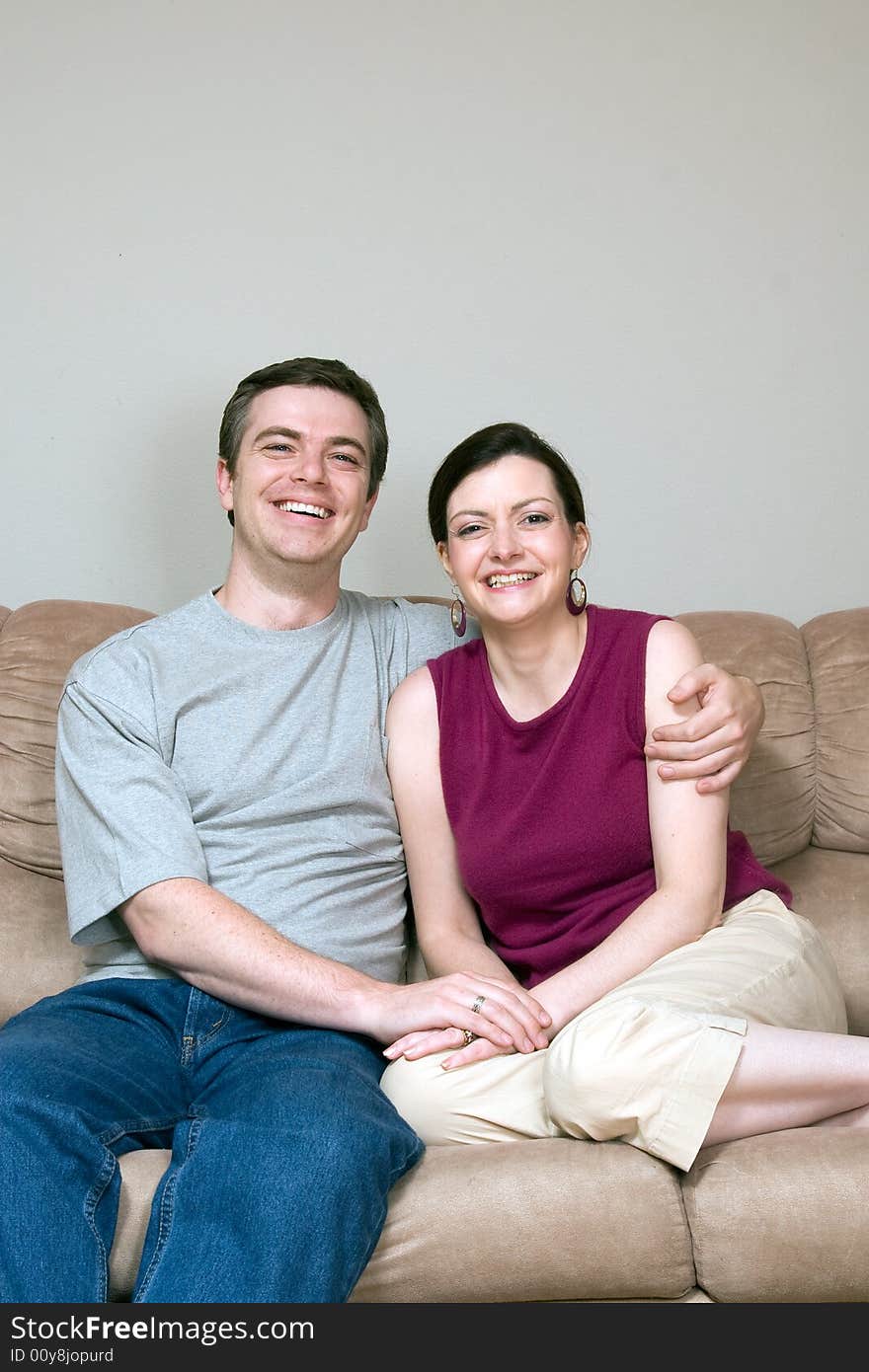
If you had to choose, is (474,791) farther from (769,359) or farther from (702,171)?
(702,171)

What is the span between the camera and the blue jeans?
1.31 meters

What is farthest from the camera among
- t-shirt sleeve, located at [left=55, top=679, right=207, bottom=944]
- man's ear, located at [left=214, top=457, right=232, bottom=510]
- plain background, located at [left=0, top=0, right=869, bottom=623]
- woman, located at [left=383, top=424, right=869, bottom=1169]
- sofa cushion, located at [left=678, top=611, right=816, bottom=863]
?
plain background, located at [left=0, top=0, right=869, bottom=623]

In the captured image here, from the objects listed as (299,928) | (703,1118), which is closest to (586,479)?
(299,928)

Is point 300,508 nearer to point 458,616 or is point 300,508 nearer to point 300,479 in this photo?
point 300,479

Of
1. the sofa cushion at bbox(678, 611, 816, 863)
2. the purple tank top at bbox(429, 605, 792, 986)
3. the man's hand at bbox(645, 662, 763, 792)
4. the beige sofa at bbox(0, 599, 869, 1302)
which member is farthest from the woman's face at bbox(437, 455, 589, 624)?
the beige sofa at bbox(0, 599, 869, 1302)

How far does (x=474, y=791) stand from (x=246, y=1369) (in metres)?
0.86

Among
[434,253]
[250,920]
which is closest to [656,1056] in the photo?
[250,920]

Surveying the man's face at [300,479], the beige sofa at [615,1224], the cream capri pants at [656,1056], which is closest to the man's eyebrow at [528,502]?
the man's face at [300,479]

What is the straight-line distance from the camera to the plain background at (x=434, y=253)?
2.65 m

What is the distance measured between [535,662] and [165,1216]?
909 mm

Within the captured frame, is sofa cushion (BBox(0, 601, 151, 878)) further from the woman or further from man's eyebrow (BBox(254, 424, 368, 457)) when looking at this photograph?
the woman

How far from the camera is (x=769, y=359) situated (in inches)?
107

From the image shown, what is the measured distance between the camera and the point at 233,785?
6.12ft

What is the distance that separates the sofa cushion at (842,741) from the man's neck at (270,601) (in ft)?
2.92
